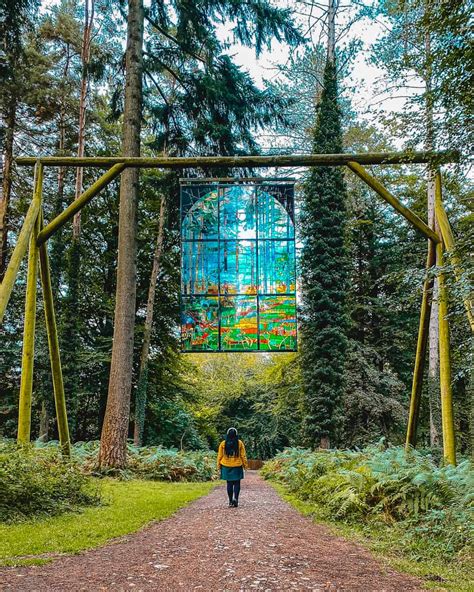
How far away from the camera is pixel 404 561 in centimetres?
496

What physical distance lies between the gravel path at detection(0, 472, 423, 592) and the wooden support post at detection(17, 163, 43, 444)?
9.52 ft

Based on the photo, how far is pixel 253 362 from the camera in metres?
39.0

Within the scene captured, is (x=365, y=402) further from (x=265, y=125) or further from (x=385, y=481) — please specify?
(x=385, y=481)

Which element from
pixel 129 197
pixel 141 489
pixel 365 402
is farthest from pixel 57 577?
pixel 365 402

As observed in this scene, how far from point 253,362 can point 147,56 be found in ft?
94.0

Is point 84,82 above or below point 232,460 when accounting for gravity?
above

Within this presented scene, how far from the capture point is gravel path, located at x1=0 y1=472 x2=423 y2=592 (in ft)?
13.2

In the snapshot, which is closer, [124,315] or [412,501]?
[412,501]

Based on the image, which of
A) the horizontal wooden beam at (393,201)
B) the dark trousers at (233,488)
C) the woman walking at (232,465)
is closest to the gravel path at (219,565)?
the woman walking at (232,465)

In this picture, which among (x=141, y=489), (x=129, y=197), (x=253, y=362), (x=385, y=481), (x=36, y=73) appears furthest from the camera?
(x=253, y=362)

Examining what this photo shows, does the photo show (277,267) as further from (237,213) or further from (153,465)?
(153,465)

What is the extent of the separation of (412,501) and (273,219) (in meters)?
6.56

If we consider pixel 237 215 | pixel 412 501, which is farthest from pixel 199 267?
pixel 412 501

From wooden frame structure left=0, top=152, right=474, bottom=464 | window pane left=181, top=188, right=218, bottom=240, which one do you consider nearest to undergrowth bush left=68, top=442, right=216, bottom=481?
wooden frame structure left=0, top=152, right=474, bottom=464
